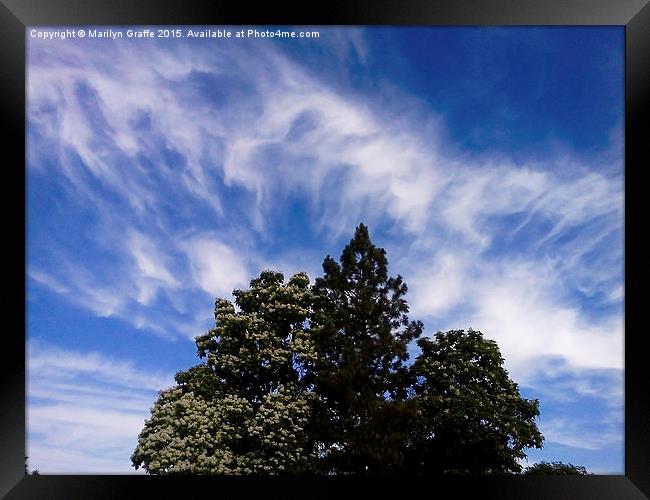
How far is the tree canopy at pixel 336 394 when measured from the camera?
1083cm

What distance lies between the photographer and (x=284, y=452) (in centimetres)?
1086

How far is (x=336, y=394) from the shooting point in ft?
36.2

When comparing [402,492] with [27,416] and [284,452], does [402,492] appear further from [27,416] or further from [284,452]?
[284,452]

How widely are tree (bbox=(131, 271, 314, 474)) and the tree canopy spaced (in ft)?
0.07

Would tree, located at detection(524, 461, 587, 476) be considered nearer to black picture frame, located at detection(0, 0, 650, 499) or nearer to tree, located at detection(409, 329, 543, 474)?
tree, located at detection(409, 329, 543, 474)

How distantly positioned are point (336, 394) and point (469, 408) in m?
2.82

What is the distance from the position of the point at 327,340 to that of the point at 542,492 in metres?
6.57

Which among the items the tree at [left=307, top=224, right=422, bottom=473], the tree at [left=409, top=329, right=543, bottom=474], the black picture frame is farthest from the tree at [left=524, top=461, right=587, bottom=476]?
the black picture frame
